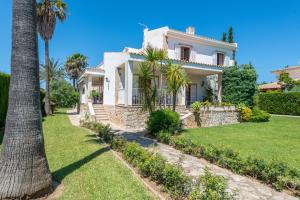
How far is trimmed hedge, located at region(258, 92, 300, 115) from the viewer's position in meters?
22.1

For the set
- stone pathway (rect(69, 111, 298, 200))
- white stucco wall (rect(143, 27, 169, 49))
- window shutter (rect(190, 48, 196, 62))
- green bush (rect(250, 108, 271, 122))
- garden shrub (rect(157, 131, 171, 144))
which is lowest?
stone pathway (rect(69, 111, 298, 200))

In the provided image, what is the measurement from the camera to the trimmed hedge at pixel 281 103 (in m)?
22.1

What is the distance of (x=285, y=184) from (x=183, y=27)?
2194 centimetres

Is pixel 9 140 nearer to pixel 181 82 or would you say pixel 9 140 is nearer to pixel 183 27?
pixel 181 82

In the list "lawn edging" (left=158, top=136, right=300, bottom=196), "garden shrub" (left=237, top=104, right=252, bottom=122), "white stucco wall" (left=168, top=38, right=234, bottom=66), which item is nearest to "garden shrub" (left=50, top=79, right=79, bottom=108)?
"white stucco wall" (left=168, top=38, right=234, bottom=66)

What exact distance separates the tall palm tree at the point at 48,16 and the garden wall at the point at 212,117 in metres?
13.6

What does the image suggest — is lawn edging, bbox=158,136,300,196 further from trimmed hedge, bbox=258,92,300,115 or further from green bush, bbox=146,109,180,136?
trimmed hedge, bbox=258,92,300,115

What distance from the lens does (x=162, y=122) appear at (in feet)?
36.1

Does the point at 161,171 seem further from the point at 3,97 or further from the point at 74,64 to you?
the point at 74,64

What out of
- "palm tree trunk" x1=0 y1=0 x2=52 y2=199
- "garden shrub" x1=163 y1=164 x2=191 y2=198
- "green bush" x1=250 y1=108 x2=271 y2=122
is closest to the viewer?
"palm tree trunk" x1=0 y1=0 x2=52 y2=199

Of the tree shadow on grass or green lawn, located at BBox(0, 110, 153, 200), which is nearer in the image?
green lawn, located at BBox(0, 110, 153, 200)

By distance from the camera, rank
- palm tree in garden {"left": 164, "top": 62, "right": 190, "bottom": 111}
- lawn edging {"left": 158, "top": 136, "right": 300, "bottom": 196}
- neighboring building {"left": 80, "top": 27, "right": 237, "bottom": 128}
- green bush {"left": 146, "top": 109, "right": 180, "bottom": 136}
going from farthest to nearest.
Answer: neighboring building {"left": 80, "top": 27, "right": 237, "bottom": 128} < palm tree in garden {"left": 164, "top": 62, "right": 190, "bottom": 111} < green bush {"left": 146, "top": 109, "right": 180, "bottom": 136} < lawn edging {"left": 158, "top": 136, "right": 300, "bottom": 196}

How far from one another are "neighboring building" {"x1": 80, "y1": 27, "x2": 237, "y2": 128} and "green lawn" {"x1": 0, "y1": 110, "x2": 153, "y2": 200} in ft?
21.1

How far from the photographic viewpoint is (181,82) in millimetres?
12414
